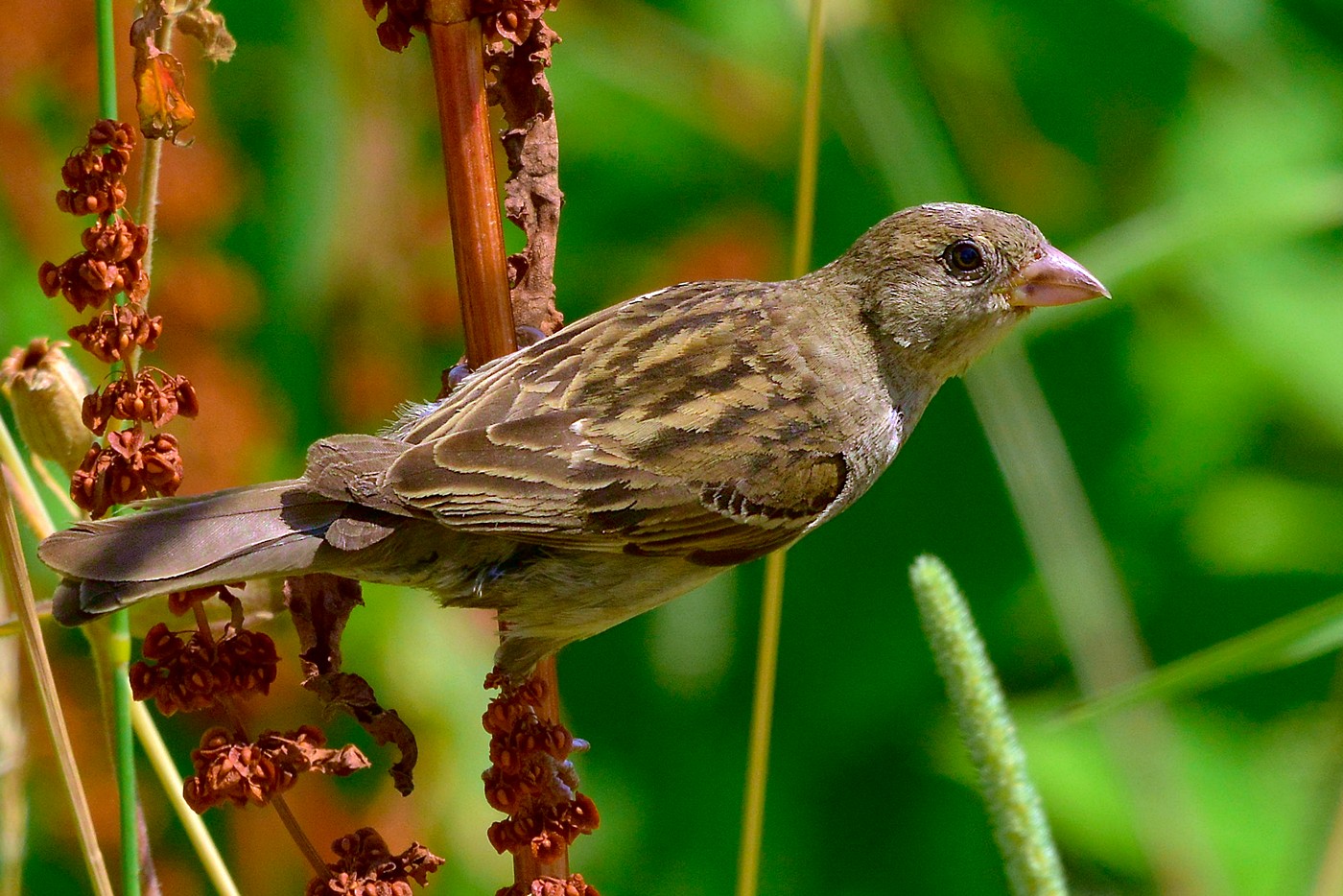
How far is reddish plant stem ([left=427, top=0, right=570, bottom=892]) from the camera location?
162 cm

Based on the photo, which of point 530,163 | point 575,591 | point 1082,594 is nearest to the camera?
point 530,163

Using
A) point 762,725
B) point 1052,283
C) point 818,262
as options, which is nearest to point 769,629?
point 762,725

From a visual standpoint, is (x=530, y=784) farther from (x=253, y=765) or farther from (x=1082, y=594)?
(x=1082, y=594)

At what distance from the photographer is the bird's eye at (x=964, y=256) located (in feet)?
8.38

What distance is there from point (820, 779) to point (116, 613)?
7.81 ft

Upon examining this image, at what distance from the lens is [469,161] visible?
1.63 metres

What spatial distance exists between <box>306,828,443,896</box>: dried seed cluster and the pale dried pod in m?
0.50

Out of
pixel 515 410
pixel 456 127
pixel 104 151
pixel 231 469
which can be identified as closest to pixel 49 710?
pixel 104 151

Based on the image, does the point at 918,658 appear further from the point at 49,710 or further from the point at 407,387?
the point at 49,710

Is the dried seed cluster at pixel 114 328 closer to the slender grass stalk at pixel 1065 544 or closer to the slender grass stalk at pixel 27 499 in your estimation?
the slender grass stalk at pixel 27 499

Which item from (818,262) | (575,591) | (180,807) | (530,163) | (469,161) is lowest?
(180,807)

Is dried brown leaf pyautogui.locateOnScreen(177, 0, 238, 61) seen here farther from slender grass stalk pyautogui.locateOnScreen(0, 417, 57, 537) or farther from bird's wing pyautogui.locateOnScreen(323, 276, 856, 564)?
bird's wing pyautogui.locateOnScreen(323, 276, 856, 564)

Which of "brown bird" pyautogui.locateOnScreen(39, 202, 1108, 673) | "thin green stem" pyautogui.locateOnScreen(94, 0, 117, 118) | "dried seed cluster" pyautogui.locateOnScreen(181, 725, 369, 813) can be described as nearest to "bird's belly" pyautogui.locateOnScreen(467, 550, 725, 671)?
"brown bird" pyautogui.locateOnScreen(39, 202, 1108, 673)

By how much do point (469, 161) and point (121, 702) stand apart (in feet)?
2.21
